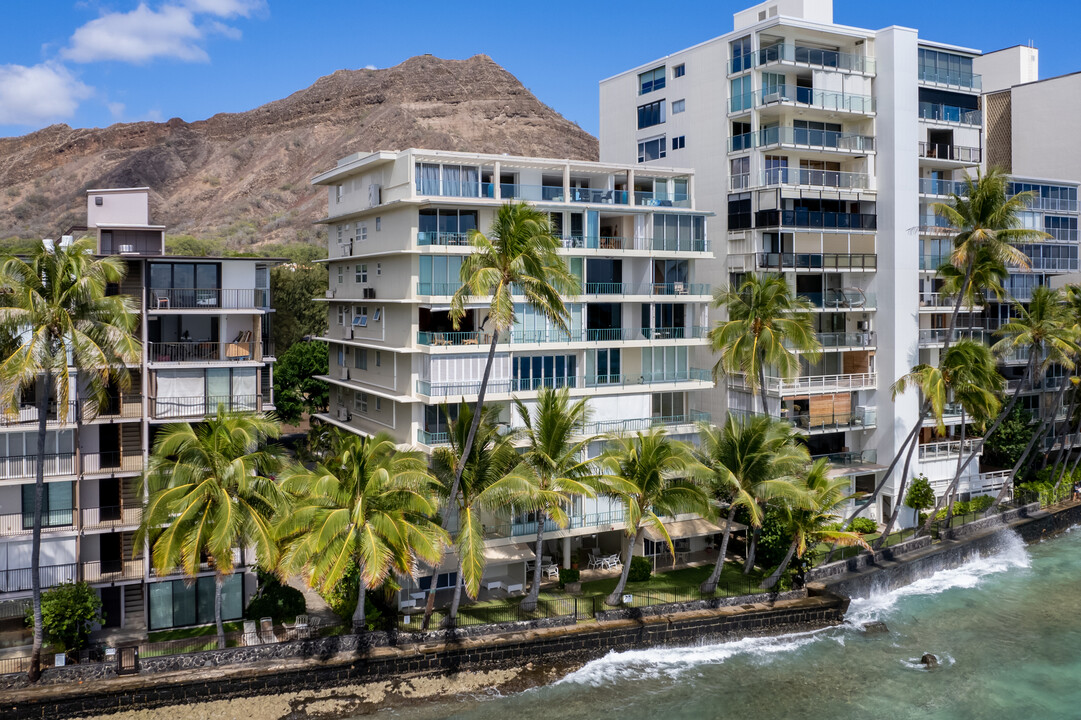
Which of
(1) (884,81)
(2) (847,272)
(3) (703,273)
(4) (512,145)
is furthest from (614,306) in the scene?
(4) (512,145)

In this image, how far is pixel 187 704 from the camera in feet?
107

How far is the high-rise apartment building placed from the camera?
54.5m

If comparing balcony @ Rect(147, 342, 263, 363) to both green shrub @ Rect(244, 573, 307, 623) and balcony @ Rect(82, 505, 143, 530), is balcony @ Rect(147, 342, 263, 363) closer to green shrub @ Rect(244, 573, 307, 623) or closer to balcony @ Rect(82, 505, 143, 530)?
balcony @ Rect(82, 505, 143, 530)

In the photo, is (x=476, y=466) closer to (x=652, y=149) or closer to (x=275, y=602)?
(x=275, y=602)

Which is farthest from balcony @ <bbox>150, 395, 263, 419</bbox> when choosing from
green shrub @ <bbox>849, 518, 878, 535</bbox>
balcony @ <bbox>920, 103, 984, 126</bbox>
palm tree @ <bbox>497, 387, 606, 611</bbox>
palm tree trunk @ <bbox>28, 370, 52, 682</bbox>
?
balcony @ <bbox>920, 103, 984, 126</bbox>

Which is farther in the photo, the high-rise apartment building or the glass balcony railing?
the high-rise apartment building

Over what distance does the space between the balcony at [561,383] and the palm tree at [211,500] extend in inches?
439

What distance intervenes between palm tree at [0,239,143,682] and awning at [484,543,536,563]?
17.2 m

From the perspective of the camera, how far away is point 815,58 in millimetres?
54625

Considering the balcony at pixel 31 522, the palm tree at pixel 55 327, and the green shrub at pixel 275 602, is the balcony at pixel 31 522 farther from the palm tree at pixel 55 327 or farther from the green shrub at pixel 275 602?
the green shrub at pixel 275 602

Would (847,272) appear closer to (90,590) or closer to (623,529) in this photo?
(623,529)

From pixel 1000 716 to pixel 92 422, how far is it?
3712cm

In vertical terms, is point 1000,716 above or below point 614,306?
below

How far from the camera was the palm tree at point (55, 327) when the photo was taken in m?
31.2
